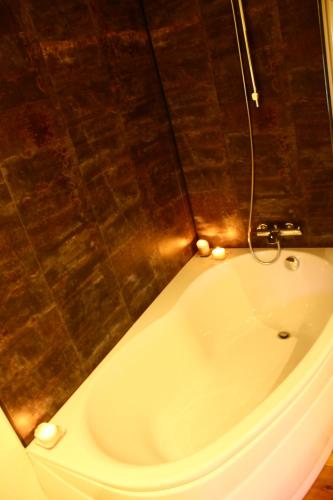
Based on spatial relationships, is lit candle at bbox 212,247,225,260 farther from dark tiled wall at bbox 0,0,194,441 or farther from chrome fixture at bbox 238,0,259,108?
chrome fixture at bbox 238,0,259,108

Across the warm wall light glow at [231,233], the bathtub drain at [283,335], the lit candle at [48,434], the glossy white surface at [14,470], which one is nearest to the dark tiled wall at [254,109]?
the warm wall light glow at [231,233]

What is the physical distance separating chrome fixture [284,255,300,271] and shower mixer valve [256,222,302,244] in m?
0.13

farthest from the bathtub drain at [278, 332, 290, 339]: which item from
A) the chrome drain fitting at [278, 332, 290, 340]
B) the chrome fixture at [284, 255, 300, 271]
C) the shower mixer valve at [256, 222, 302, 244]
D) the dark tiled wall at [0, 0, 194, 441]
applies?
the dark tiled wall at [0, 0, 194, 441]

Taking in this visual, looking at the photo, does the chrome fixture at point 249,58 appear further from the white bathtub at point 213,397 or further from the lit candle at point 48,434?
the lit candle at point 48,434

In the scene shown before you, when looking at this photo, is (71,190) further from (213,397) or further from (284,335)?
(284,335)

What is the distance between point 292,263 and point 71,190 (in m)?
1.33

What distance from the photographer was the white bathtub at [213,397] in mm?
1332

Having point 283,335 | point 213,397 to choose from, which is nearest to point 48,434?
point 213,397

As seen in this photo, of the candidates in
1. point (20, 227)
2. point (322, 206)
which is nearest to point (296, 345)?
point (322, 206)

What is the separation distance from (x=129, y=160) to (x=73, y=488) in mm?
1437

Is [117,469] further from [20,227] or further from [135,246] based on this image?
[135,246]

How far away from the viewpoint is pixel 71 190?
66.1 inches

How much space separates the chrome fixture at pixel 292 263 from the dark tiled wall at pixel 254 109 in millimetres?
115

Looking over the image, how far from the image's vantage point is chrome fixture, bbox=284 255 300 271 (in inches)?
90.1
